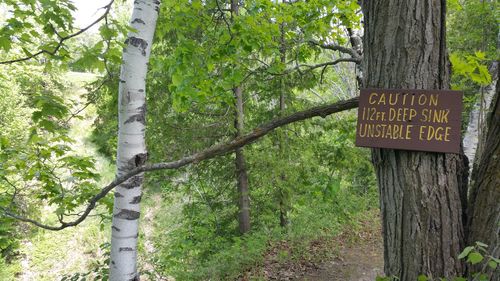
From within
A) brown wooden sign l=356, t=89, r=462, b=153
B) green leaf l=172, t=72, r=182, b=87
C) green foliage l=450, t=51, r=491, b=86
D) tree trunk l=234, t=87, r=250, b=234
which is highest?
green leaf l=172, t=72, r=182, b=87

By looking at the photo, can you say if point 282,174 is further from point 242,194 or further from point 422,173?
point 422,173

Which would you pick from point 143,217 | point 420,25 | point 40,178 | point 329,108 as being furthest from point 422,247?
point 143,217

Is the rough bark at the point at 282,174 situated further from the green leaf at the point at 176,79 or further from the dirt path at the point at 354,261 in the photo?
the green leaf at the point at 176,79

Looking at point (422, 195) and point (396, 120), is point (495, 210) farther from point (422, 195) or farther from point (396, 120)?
point (396, 120)

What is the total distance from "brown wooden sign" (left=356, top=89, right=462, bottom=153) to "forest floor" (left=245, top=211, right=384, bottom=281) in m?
3.99

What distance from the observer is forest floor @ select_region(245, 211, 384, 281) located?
16.9ft

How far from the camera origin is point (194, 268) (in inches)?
239

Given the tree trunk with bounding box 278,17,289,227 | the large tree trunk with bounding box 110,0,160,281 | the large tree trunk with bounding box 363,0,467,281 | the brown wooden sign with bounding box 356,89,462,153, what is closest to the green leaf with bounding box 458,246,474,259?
the large tree trunk with bounding box 363,0,467,281

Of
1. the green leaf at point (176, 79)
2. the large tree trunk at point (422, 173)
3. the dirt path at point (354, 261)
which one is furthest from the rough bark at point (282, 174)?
the large tree trunk at point (422, 173)

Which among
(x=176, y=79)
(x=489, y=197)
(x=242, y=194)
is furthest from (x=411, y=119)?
(x=242, y=194)

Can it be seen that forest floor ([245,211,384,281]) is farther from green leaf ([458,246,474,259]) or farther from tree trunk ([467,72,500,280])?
green leaf ([458,246,474,259])

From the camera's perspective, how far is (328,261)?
562 centimetres

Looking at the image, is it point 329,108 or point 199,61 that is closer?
point 329,108

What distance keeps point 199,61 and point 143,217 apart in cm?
Answer: 1088
